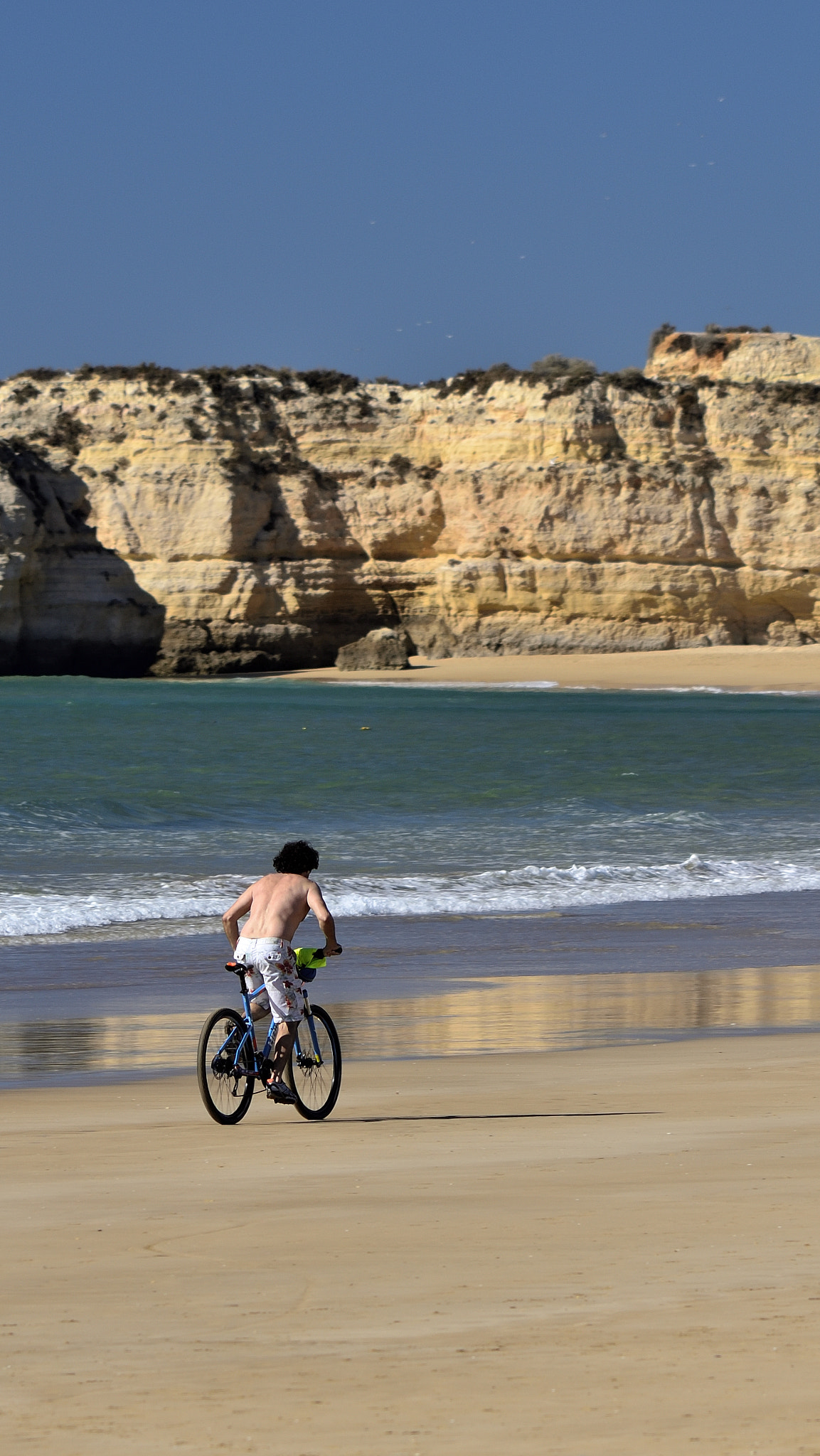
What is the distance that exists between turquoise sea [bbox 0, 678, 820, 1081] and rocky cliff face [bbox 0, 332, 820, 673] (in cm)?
3190

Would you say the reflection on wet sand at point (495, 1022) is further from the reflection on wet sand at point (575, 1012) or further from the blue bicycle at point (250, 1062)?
the blue bicycle at point (250, 1062)

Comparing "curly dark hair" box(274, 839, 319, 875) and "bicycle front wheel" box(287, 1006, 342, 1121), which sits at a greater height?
"curly dark hair" box(274, 839, 319, 875)

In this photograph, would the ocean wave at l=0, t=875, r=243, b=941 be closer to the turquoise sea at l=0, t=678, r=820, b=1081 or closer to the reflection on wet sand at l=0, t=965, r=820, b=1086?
the turquoise sea at l=0, t=678, r=820, b=1081

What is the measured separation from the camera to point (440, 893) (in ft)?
51.2

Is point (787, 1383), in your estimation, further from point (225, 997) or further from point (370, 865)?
point (370, 865)

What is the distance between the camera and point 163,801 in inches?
898

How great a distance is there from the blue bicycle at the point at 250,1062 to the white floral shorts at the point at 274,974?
43 mm

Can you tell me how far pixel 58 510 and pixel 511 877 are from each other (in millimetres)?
52935

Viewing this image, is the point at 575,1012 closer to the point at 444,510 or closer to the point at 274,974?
the point at 274,974

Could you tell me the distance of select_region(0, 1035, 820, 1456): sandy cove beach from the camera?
3396 mm

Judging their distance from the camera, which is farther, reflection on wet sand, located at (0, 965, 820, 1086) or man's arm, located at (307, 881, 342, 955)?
reflection on wet sand, located at (0, 965, 820, 1086)

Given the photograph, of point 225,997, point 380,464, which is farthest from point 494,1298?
point 380,464

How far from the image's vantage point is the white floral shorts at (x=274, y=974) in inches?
265

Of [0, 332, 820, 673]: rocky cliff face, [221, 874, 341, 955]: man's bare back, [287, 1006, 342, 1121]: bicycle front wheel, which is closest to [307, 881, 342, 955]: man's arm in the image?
[221, 874, 341, 955]: man's bare back
